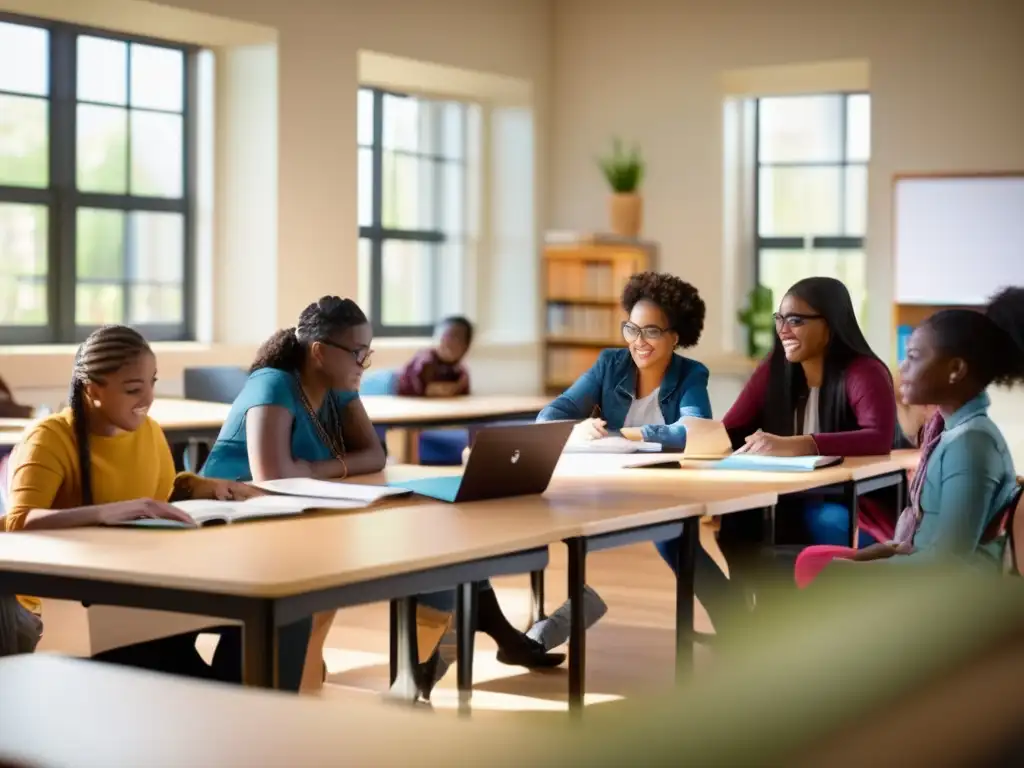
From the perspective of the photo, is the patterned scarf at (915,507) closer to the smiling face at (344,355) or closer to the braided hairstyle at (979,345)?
the braided hairstyle at (979,345)

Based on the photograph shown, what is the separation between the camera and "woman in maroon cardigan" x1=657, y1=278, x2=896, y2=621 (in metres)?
4.14

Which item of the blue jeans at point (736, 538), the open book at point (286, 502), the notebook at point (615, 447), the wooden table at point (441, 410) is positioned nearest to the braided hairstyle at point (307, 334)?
the open book at point (286, 502)

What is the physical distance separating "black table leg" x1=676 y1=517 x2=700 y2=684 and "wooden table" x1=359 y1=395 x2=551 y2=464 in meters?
2.27

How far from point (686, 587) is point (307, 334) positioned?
1.14 m

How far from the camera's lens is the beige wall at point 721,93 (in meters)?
8.62

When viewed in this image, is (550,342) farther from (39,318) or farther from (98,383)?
(98,383)

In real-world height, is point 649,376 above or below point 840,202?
below

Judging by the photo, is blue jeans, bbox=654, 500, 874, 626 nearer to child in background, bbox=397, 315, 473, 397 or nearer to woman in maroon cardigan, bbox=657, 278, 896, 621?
woman in maroon cardigan, bbox=657, 278, 896, 621

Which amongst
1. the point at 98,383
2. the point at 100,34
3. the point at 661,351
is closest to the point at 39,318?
the point at 100,34

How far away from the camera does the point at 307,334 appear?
3625mm

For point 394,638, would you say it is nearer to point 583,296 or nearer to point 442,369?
point 442,369

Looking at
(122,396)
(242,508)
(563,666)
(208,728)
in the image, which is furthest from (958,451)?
(208,728)

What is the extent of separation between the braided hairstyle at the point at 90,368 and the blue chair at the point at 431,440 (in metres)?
4.53

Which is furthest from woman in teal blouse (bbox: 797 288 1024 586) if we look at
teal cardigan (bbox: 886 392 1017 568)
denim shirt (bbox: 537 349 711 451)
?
denim shirt (bbox: 537 349 711 451)
